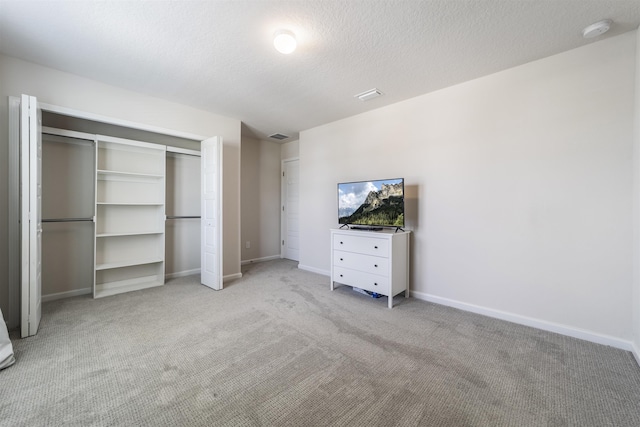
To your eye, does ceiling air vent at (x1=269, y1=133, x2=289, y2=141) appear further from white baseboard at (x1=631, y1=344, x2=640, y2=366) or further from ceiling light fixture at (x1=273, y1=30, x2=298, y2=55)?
white baseboard at (x1=631, y1=344, x2=640, y2=366)

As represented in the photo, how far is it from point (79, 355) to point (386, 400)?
231 cm

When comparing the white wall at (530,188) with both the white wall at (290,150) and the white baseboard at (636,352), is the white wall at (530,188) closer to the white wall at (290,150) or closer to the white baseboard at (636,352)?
the white baseboard at (636,352)

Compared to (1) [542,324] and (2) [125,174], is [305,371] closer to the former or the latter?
(1) [542,324]

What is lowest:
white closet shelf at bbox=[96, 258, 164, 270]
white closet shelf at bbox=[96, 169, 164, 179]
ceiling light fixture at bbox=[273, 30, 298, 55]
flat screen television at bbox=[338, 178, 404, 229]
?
white closet shelf at bbox=[96, 258, 164, 270]

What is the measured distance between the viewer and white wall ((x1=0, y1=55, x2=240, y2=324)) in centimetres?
244

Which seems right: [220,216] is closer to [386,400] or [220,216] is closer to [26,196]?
[26,196]

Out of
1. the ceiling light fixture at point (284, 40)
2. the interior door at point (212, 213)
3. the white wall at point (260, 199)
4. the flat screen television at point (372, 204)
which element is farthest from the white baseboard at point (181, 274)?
the ceiling light fixture at point (284, 40)

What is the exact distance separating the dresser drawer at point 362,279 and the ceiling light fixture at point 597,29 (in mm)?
2786

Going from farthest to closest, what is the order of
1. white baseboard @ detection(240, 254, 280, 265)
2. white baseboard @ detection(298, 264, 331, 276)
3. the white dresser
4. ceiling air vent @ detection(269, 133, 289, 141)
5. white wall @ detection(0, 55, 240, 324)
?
white baseboard @ detection(240, 254, 280, 265) → ceiling air vent @ detection(269, 133, 289, 141) → white baseboard @ detection(298, 264, 331, 276) → the white dresser → white wall @ detection(0, 55, 240, 324)

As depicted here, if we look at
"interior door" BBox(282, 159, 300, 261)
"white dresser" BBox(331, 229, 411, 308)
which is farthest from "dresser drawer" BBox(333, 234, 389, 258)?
"interior door" BBox(282, 159, 300, 261)

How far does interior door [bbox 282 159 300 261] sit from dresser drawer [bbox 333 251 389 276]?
7.09 ft

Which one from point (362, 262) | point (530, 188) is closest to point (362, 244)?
point (362, 262)

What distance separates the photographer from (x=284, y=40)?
2.05 meters

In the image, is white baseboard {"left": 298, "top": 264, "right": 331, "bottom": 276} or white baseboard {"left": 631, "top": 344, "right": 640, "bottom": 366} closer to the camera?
white baseboard {"left": 631, "top": 344, "right": 640, "bottom": 366}
